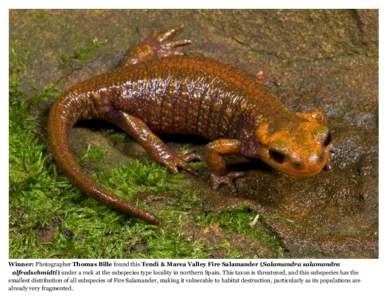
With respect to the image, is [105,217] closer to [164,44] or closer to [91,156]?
[91,156]

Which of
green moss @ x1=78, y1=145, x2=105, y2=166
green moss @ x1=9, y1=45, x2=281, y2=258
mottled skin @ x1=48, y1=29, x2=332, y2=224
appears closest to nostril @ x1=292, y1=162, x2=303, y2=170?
mottled skin @ x1=48, y1=29, x2=332, y2=224

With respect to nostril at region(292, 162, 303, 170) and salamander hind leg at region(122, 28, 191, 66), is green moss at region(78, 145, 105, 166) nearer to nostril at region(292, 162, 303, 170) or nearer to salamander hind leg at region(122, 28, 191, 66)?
salamander hind leg at region(122, 28, 191, 66)

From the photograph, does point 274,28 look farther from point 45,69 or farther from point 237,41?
point 45,69

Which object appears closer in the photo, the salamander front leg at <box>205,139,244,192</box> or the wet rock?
the wet rock

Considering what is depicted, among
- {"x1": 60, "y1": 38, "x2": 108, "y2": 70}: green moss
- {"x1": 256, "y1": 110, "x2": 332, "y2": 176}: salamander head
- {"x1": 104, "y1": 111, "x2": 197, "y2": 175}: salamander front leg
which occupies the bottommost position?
{"x1": 104, "y1": 111, "x2": 197, "y2": 175}: salamander front leg

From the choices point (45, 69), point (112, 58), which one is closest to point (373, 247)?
point (112, 58)

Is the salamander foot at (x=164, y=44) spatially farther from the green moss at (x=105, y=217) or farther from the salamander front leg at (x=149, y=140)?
the green moss at (x=105, y=217)

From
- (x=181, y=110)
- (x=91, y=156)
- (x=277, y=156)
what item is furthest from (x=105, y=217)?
(x=277, y=156)
